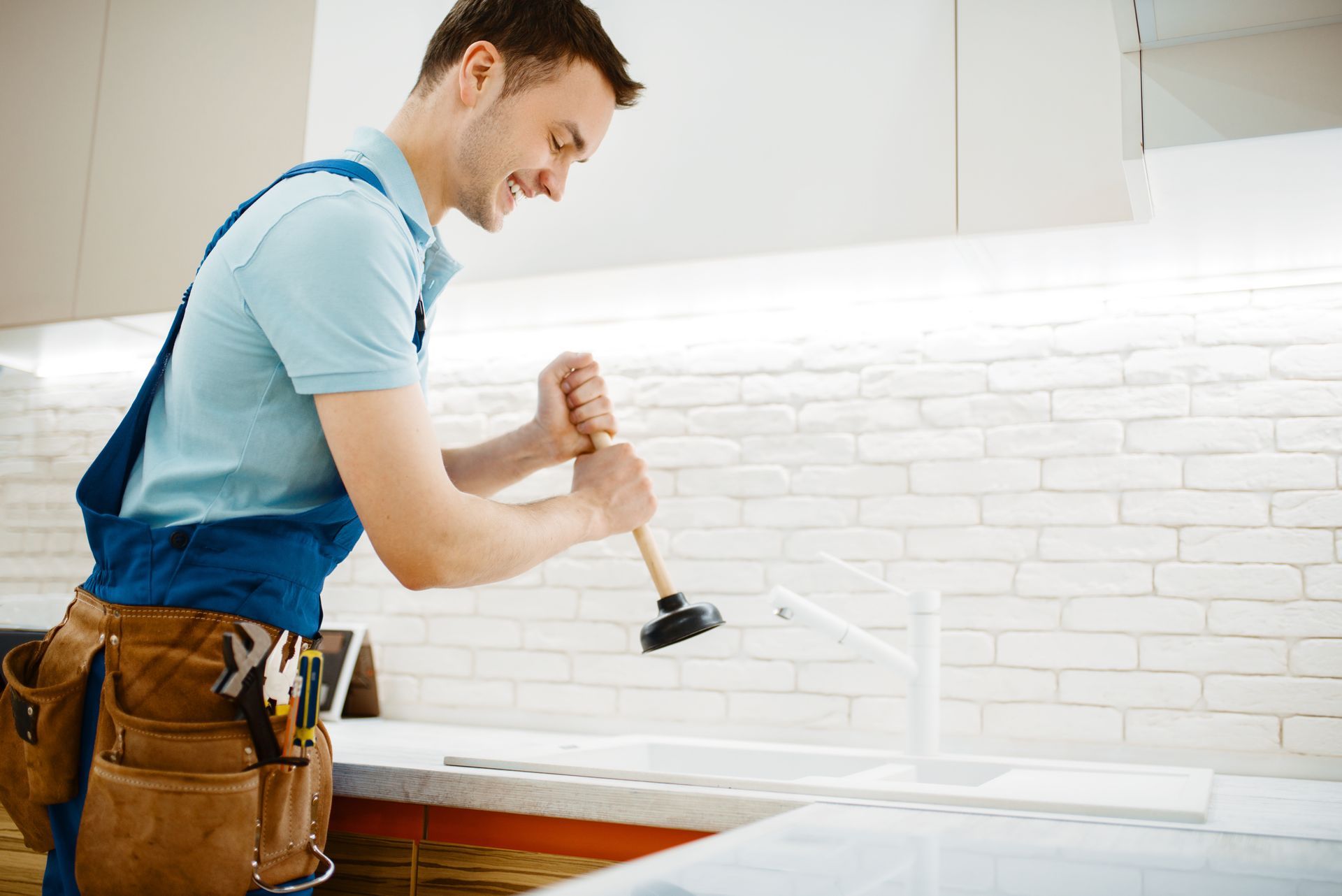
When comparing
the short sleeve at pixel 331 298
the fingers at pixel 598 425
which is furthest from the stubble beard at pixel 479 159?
the fingers at pixel 598 425

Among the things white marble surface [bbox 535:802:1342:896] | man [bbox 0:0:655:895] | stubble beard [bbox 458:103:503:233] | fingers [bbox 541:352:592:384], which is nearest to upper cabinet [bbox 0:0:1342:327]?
fingers [bbox 541:352:592:384]

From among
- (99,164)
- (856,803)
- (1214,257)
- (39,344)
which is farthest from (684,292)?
(39,344)

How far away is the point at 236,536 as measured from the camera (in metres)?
1.07

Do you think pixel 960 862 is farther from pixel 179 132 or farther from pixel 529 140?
pixel 179 132

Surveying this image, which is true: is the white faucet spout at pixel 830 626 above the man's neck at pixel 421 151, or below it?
below

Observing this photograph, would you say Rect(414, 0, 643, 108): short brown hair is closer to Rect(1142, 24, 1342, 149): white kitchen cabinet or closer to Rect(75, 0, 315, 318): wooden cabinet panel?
Rect(1142, 24, 1342, 149): white kitchen cabinet

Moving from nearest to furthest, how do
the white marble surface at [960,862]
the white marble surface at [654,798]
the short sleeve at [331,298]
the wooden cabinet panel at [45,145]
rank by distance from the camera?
the white marble surface at [960,862] → the short sleeve at [331,298] → the white marble surface at [654,798] → the wooden cabinet panel at [45,145]

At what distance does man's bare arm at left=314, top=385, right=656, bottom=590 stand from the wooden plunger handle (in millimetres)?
386

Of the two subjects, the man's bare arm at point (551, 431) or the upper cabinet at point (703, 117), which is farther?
the man's bare arm at point (551, 431)

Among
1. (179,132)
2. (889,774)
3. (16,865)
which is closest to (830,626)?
(889,774)

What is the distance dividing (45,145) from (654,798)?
7.01ft

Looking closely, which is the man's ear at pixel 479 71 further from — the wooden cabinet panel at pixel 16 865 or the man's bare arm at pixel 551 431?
the wooden cabinet panel at pixel 16 865

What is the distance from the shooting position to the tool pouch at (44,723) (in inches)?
42.3

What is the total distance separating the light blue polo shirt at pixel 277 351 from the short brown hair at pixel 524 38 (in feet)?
0.90
